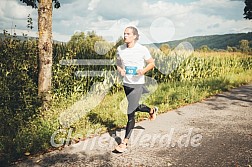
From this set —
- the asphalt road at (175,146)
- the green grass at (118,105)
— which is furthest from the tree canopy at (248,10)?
the asphalt road at (175,146)

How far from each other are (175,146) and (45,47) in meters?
3.34

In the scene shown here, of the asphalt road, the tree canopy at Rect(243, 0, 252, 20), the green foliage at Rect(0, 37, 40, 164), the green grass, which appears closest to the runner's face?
the asphalt road

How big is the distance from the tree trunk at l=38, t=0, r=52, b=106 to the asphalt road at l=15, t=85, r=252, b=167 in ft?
5.66

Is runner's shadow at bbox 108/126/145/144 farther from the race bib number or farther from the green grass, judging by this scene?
the race bib number

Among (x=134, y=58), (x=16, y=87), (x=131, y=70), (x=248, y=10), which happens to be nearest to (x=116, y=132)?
(x=131, y=70)

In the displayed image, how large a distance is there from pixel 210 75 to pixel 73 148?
493 inches

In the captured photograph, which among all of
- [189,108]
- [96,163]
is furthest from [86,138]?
[189,108]

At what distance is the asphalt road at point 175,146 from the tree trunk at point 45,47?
1.73 meters

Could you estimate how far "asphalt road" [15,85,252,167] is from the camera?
383 cm

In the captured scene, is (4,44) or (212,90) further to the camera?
(212,90)

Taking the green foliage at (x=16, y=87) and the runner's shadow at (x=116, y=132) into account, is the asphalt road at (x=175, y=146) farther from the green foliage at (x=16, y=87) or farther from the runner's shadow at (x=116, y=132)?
the green foliage at (x=16, y=87)

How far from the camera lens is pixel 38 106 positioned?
5.75m

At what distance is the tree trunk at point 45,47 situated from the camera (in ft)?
18.2

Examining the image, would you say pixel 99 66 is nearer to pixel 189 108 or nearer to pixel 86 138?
pixel 189 108
